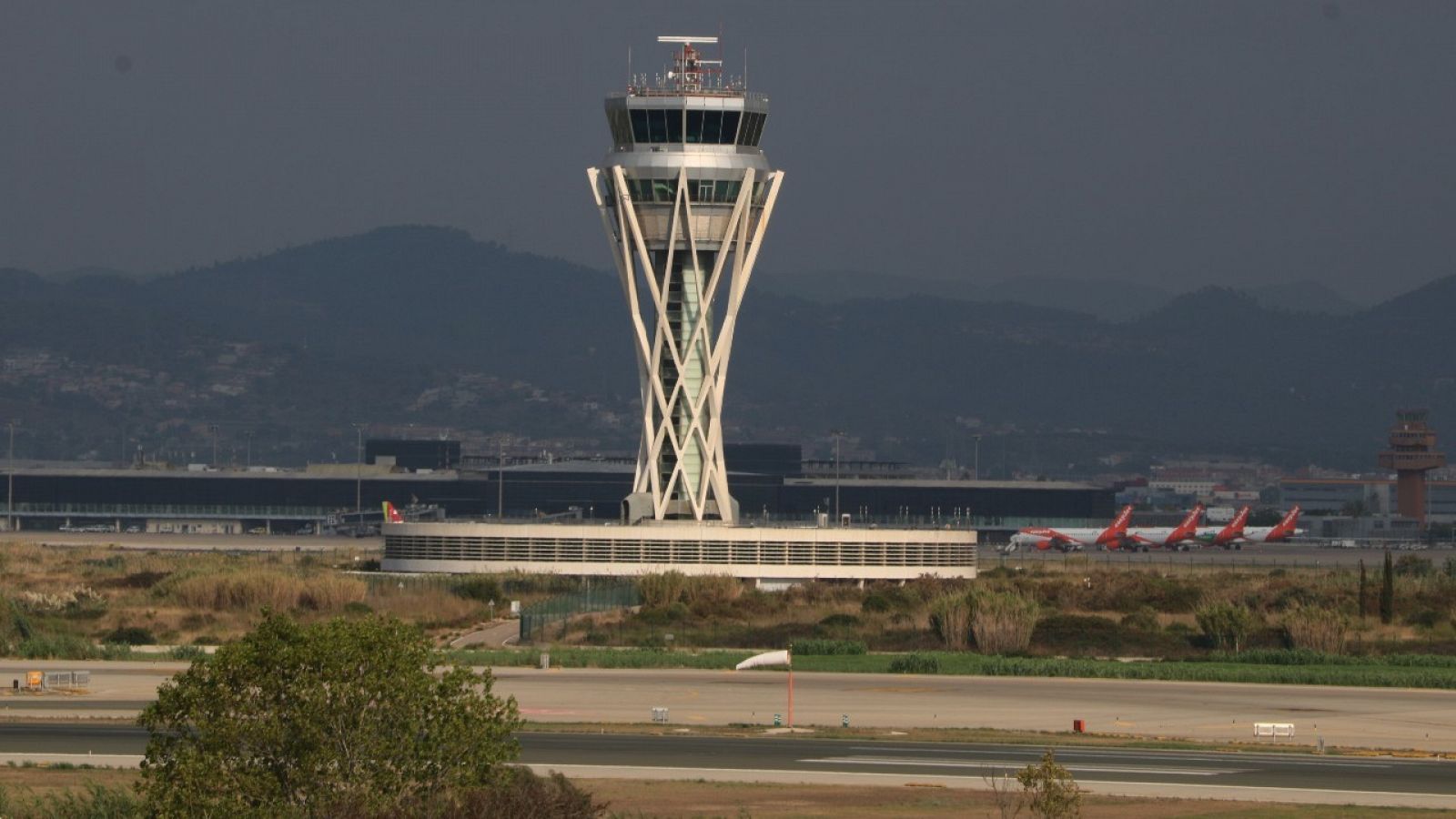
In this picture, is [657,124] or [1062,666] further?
[657,124]

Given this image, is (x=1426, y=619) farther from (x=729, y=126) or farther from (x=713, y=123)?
(x=713, y=123)

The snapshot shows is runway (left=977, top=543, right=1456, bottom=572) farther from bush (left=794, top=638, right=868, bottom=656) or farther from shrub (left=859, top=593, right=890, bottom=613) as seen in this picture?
bush (left=794, top=638, right=868, bottom=656)

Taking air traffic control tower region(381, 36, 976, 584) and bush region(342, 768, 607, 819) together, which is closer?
bush region(342, 768, 607, 819)

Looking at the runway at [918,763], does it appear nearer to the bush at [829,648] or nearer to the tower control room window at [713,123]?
the bush at [829,648]

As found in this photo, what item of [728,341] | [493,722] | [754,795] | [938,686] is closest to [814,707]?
[938,686]

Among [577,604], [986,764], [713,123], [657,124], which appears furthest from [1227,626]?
[657,124]

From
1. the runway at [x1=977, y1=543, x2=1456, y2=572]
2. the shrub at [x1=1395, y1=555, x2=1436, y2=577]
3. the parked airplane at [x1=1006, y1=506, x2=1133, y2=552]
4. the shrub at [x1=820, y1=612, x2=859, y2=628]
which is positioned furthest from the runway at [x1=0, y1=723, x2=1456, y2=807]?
A: the parked airplane at [x1=1006, y1=506, x2=1133, y2=552]
